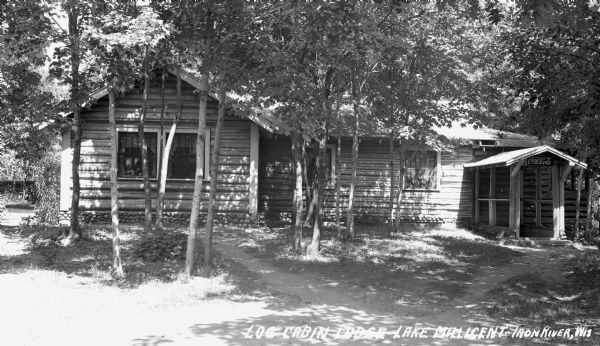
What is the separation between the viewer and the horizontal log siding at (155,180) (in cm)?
1764

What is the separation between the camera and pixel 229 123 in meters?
18.0

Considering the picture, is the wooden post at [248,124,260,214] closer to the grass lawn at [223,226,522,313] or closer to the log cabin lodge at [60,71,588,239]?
the log cabin lodge at [60,71,588,239]

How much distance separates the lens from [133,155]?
17953 mm

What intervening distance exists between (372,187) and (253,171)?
16.1ft

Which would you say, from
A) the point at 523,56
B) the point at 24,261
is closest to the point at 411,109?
the point at 523,56

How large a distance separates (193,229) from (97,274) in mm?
2011

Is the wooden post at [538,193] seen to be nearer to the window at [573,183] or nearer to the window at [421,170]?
the window at [573,183]

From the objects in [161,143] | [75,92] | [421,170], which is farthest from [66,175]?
[421,170]

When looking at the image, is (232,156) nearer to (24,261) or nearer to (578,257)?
(24,261)

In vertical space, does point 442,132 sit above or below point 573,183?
above

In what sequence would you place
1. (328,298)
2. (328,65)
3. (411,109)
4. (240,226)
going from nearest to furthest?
(328,298) → (328,65) → (411,109) → (240,226)

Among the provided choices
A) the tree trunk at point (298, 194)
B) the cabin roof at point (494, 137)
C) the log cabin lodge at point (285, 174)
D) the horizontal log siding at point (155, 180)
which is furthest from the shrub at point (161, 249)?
the cabin roof at point (494, 137)

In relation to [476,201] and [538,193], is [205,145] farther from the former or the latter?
[538,193]

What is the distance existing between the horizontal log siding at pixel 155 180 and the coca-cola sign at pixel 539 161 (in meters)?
9.13
